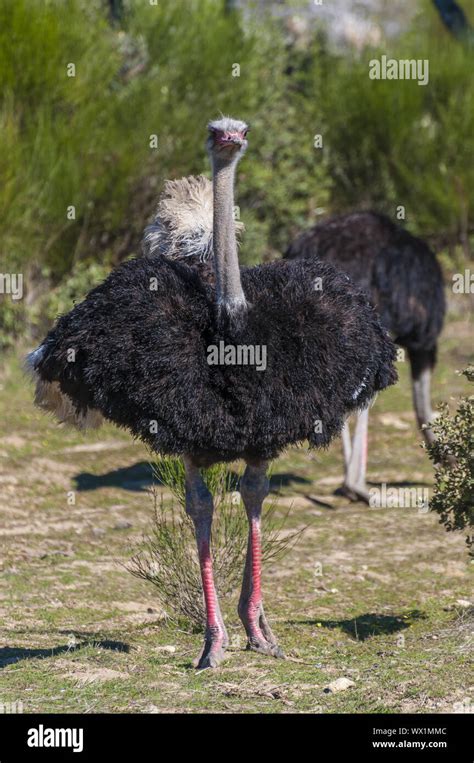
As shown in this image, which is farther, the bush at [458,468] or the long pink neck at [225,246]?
the bush at [458,468]

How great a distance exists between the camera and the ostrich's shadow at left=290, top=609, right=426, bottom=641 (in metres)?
6.61

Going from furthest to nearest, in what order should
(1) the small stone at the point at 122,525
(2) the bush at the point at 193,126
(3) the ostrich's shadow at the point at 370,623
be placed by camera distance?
(2) the bush at the point at 193,126
(1) the small stone at the point at 122,525
(3) the ostrich's shadow at the point at 370,623

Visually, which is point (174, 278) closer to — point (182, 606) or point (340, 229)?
point (182, 606)

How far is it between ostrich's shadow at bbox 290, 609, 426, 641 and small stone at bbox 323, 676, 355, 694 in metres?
1.01

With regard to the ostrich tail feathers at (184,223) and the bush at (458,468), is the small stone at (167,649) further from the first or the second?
the ostrich tail feathers at (184,223)

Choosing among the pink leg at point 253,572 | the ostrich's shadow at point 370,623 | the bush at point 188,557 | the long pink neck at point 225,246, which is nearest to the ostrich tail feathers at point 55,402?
the bush at point 188,557

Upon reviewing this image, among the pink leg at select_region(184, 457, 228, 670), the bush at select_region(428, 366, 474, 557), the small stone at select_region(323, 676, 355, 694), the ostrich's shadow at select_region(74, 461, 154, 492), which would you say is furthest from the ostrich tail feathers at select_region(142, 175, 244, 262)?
the ostrich's shadow at select_region(74, 461, 154, 492)

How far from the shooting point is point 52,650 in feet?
20.3

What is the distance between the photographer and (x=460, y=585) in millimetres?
7562

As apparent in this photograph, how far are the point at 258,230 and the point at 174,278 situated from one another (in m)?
9.35

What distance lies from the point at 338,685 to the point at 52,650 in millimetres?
1505

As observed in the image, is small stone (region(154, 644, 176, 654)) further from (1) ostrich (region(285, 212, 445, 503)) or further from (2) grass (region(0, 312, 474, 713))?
(1) ostrich (region(285, 212, 445, 503))

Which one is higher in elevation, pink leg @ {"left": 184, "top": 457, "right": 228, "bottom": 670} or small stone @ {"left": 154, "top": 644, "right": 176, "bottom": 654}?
pink leg @ {"left": 184, "top": 457, "right": 228, "bottom": 670}

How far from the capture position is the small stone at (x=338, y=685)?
5.38m
